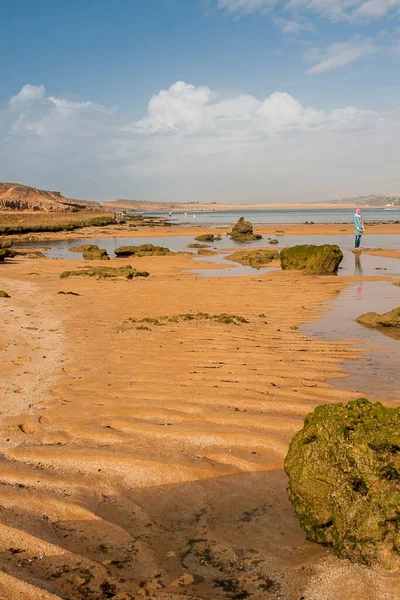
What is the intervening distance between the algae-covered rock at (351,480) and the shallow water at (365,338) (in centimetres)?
247

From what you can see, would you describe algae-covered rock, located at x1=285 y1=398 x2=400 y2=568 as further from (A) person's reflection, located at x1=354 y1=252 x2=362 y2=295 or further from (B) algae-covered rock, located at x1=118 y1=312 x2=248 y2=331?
(A) person's reflection, located at x1=354 y1=252 x2=362 y2=295

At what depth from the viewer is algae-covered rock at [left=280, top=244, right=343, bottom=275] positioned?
17328 millimetres

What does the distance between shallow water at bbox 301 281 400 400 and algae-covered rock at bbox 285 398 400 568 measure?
8.10 ft

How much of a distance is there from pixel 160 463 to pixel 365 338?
16.8ft

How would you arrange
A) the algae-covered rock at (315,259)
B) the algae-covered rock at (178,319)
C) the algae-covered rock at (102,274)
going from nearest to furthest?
the algae-covered rock at (178,319) → the algae-covered rock at (102,274) → the algae-covered rock at (315,259)

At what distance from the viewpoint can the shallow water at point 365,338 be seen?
5578 mm

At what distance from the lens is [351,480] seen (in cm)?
276

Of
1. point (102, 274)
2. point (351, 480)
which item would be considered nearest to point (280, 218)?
point (102, 274)

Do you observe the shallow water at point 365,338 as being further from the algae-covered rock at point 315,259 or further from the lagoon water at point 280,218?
the lagoon water at point 280,218

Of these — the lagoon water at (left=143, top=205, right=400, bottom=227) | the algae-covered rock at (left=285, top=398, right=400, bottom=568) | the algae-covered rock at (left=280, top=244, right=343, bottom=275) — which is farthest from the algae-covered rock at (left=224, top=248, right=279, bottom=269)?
the lagoon water at (left=143, top=205, right=400, bottom=227)

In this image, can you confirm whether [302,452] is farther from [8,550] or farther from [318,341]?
[318,341]

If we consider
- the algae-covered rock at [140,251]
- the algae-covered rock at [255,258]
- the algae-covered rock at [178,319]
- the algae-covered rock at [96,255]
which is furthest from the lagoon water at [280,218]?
the algae-covered rock at [178,319]

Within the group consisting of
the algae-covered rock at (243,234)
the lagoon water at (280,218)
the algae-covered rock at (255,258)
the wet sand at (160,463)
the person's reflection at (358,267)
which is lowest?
the wet sand at (160,463)

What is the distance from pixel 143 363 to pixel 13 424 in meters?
2.13
